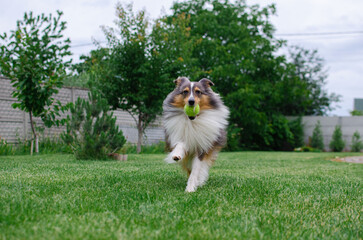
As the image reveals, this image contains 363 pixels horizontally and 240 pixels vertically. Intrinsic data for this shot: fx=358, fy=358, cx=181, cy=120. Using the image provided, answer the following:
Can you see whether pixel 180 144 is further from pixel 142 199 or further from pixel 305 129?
pixel 305 129

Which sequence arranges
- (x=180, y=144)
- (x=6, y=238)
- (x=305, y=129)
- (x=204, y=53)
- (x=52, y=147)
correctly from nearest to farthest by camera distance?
(x=6, y=238) → (x=180, y=144) → (x=52, y=147) → (x=204, y=53) → (x=305, y=129)

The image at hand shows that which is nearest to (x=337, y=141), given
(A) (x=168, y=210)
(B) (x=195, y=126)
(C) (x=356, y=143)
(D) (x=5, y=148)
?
(C) (x=356, y=143)

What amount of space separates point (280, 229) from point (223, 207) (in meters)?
0.67

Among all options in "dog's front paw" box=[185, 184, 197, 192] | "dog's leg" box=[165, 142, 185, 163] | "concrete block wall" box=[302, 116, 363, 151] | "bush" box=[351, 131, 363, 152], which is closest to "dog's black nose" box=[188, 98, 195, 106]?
"dog's leg" box=[165, 142, 185, 163]

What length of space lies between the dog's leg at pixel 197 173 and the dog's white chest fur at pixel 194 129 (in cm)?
16

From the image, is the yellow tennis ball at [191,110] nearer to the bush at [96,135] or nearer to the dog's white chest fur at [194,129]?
the dog's white chest fur at [194,129]

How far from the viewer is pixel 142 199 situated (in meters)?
3.36

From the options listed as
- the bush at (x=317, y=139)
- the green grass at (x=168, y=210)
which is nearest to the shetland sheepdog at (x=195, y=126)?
the green grass at (x=168, y=210)

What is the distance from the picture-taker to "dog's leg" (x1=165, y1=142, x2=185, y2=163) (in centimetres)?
403

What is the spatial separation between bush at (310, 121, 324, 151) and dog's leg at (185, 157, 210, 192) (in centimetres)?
1976

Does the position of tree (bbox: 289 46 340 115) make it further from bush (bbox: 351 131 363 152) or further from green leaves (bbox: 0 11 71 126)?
green leaves (bbox: 0 11 71 126)

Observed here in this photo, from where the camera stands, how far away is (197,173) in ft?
14.0

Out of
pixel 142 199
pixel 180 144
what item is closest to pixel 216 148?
pixel 180 144

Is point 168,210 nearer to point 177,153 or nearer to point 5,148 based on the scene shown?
point 177,153
